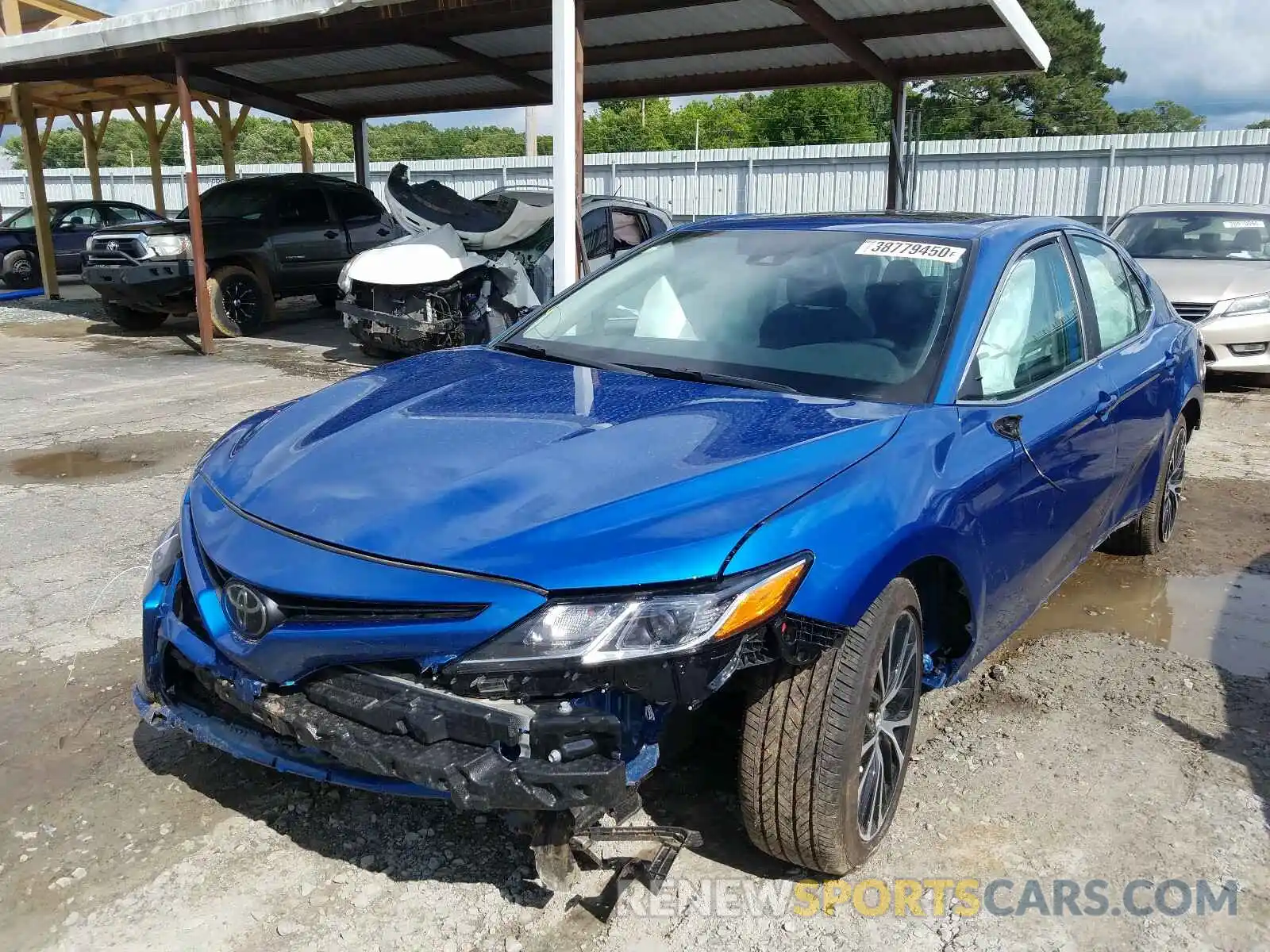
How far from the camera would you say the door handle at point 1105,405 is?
3580mm

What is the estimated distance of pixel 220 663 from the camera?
2.36 m

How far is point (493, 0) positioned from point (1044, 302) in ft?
21.3

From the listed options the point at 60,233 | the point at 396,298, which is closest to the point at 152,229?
the point at 396,298

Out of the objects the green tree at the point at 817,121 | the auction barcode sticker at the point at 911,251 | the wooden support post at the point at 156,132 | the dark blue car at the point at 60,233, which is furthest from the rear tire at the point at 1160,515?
the green tree at the point at 817,121

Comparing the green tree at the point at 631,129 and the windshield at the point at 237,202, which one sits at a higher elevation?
the green tree at the point at 631,129

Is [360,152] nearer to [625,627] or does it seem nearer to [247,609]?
[247,609]

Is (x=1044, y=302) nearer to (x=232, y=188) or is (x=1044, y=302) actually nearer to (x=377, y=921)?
(x=377, y=921)

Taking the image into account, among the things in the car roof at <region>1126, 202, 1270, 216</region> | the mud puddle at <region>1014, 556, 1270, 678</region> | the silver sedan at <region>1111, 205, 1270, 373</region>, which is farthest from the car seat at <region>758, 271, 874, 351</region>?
the car roof at <region>1126, 202, 1270, 216</region>

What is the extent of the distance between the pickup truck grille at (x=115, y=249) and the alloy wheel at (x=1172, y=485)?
1097 cm

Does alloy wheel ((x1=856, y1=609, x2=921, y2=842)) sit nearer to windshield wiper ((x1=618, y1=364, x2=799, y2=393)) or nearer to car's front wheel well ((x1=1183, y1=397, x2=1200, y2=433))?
windshield wiper ((x1=618, y1=364, x2=799, y2=393))

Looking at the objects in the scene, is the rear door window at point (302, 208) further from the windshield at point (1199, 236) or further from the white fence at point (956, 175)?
the windshield at point (1199, 236)

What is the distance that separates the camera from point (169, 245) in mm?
11930

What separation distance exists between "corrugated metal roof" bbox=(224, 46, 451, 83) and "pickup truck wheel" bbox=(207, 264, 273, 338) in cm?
255

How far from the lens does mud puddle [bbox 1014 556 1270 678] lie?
4039mm
